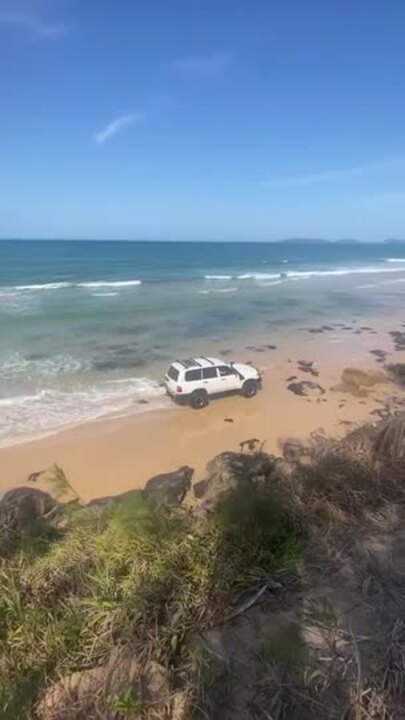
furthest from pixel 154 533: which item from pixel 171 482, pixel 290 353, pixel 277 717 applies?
pixel 290 353

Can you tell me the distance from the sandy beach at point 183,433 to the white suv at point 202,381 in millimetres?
547

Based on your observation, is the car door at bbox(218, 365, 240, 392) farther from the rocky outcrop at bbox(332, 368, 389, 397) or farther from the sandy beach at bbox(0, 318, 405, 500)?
the rocky outcrop at bbox(332, 368, 389, 397)

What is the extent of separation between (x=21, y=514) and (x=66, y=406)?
1053cm

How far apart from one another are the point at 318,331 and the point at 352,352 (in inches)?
257

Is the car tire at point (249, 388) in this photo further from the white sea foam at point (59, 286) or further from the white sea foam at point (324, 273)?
the white sea foam at point (324, 273)

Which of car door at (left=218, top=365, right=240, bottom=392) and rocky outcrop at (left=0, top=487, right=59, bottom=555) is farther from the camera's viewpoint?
car door at (left=218, top=365, right=240, bottom=392)

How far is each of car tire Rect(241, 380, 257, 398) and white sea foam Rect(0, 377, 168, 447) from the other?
3.57 m

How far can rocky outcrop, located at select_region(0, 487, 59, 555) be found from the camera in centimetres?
663

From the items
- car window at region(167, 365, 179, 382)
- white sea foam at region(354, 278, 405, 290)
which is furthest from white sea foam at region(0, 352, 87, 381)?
white sea foam at region(354, 278, 405, 290)

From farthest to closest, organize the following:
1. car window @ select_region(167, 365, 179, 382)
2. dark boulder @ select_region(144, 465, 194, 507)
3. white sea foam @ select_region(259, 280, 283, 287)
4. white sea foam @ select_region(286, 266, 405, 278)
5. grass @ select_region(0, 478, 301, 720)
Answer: white sea foam @ select_region(286, 266, 405, 278) → white sea foam @ select_region(259, 280, 283, 287) → car window @ select_region(167, 365, 179, 382) → dark boulder @ select_region(144, 465, 194, 507) → grass @ select_region(0, 478, 301, 720)

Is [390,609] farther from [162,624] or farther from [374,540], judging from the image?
[162,624]

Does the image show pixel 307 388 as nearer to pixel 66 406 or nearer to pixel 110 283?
pixel 66 406

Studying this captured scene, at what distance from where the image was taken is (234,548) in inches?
200

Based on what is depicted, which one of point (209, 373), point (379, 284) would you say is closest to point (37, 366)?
point (209, 373)
